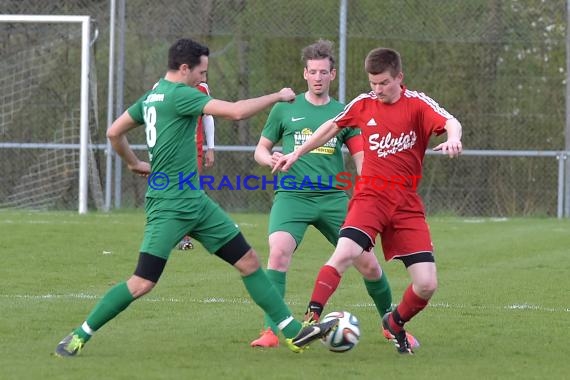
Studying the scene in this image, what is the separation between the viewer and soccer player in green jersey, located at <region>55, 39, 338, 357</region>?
692 centimetres

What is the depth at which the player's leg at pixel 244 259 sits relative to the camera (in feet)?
23.3

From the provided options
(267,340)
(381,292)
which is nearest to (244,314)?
(381,292)

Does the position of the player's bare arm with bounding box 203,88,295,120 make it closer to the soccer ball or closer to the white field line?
the soccer ball

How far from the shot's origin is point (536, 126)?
1953 centimetres

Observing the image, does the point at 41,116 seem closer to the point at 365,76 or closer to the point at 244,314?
the point at 365,76

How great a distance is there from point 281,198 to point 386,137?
45.2 inches

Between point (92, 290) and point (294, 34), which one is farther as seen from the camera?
point (294, 34)

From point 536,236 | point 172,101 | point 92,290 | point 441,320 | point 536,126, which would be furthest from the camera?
point 536,126

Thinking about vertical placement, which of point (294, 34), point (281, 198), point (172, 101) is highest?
point (294, 34)

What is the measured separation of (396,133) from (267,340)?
1481 millimetres

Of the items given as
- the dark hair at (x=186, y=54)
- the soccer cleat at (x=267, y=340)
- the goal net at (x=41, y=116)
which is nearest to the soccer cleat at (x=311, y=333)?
the soccer cleat at (x=267, y=340)

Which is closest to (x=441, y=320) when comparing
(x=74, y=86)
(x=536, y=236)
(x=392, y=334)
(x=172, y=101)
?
(x=392, y=334)

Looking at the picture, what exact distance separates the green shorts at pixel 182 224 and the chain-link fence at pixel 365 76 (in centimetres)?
1240

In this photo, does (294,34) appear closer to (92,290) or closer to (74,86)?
(74,86)
